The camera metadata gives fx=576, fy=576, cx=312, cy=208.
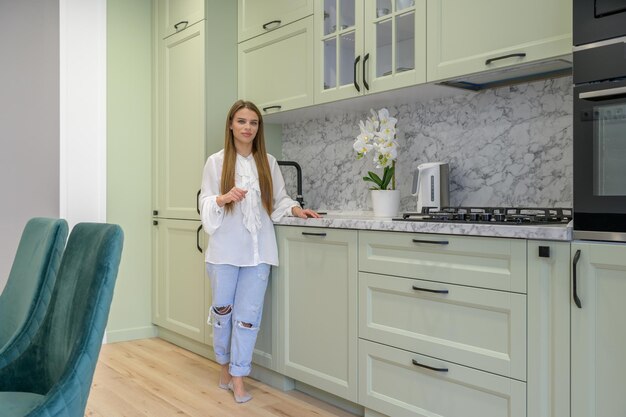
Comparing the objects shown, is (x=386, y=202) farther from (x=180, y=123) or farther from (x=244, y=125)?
(x=180, y=123)

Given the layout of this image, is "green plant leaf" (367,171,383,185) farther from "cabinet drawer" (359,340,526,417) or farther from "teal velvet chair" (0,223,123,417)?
"teal velvet chair" (0,223,123,417)

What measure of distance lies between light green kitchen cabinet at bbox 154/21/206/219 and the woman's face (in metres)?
0.63

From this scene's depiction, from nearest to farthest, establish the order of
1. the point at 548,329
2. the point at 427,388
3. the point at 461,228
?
the point at 548,329 → the point at 461,228 → the point at 427,388

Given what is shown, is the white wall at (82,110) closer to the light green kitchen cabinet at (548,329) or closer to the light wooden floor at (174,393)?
the light wooden floor at (174,393)

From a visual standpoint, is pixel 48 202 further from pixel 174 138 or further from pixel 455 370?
pixel 455 370

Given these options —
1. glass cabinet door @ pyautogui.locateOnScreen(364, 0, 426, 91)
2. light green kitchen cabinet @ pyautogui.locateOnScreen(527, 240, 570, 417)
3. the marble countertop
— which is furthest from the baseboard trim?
light green kitchen cabinet @ pyautogui.locateOnScreen(527, 240, 570, 417)

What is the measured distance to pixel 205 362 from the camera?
3.51m

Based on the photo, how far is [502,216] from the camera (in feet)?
6.88

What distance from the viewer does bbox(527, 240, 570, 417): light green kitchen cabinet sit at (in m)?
1.76

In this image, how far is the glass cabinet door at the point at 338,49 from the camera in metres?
2.71

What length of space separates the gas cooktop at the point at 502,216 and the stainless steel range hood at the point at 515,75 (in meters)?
0.54

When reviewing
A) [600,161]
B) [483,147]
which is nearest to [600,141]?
[600,161]

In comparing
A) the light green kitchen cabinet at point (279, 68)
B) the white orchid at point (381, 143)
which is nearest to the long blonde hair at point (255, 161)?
the light green kitchen cabinet at point (279, 68)

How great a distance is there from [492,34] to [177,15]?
2.37 m
